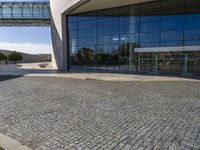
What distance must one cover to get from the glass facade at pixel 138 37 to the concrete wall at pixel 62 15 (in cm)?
104

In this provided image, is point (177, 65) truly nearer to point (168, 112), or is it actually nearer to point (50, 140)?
point (168, 112)

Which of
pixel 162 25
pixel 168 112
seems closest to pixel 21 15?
pixel 162 25

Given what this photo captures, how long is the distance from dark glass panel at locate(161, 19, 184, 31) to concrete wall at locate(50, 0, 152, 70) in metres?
3.88

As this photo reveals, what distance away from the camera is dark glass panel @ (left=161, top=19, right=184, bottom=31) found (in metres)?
21.5

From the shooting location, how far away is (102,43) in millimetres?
27344

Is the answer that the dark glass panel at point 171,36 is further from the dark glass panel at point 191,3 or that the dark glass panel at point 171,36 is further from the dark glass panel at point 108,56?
the dark glass panel at point 108,56

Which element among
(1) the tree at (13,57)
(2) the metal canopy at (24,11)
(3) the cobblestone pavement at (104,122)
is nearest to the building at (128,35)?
→ (2) the metal canopy at (24,11)

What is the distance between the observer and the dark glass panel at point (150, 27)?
23009 millimetres

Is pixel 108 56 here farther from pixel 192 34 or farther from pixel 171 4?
pixel 192 34

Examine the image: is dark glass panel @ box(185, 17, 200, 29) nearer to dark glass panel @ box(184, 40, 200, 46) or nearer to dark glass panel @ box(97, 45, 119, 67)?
dark glass panel @ box(184, 40, 200, 46)

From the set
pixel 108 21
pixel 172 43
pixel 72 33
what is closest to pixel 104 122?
pixel 172 43

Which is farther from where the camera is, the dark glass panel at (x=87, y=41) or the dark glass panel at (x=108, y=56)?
the dark glass panel at (x=87, y=41)

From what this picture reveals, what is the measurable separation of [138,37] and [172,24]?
13.5ft

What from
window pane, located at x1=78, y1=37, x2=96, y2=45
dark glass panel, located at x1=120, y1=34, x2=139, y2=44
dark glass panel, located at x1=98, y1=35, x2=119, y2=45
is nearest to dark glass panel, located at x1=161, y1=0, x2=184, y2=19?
dark glass panel, located at x1=120, y1=34, x2=139, y2=44
